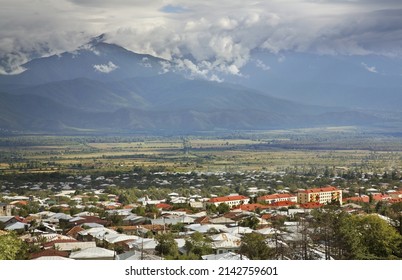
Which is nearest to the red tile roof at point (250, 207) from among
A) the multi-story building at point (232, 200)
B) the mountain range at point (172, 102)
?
the multi-story building at point (232, 200)

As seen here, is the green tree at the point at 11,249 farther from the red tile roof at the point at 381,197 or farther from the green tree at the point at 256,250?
the red tile roof at the point at 381,197

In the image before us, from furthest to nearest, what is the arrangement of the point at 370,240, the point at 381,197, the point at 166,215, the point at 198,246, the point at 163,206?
1. the point at 381,197
2. the point at 163,206
3. the point at 166,215
4. the point at 198,246
5. the point at 370,240

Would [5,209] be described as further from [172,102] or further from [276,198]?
[172,102]

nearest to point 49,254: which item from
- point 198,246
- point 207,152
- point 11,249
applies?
point 11,249
